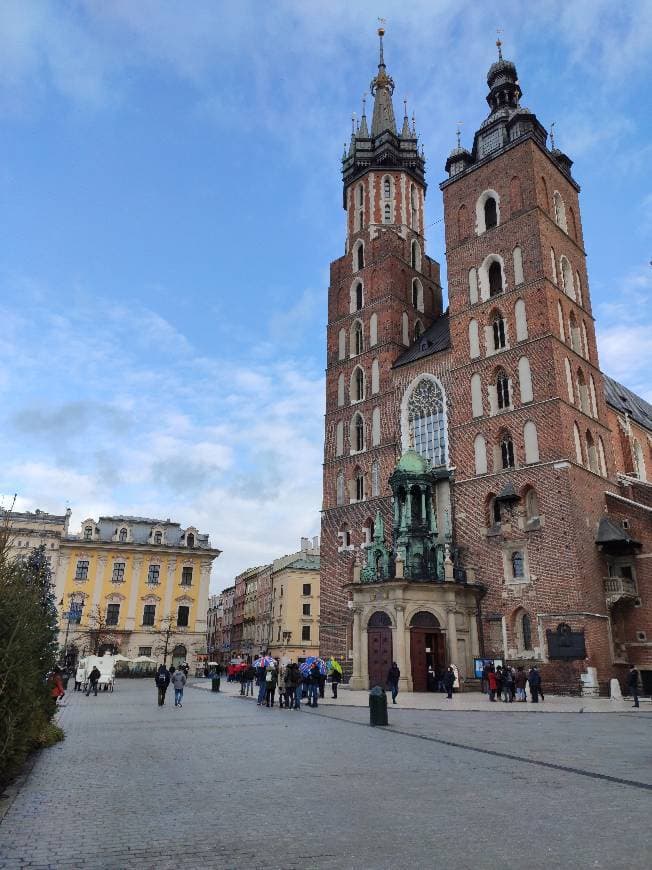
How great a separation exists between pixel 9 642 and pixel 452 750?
8128mm

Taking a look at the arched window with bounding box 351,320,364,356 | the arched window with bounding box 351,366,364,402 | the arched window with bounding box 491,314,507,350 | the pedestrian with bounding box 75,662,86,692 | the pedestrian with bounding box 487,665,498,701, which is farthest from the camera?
the arched window with bounding box 351,320,364,356

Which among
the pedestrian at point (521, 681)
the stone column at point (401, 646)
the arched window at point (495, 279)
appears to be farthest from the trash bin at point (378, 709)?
the arched window at point (495, 279)

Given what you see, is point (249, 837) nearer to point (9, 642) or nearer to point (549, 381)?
point (9, 642)

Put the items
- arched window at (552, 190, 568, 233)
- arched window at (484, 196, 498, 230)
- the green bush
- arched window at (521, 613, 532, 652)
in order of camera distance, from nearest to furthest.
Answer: the green bush
arched window at (521, 613, 532, 652)
arched window at (552, 190, 568, 233)
arched window at (484, 196, 498, 230)

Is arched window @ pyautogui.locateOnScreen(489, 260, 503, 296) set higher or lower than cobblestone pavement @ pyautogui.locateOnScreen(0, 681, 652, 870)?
higher

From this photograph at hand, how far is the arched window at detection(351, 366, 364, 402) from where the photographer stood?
44.8 metres

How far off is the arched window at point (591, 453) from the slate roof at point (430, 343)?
9806mm

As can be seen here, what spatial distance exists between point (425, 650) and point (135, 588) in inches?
1411

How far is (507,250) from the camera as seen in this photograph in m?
38.5

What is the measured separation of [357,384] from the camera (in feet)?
149

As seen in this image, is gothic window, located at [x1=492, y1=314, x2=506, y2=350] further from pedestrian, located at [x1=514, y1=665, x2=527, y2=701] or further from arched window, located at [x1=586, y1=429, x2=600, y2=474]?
pedestrian, located at [x1=514, y1=665, x2=527, y2=701]

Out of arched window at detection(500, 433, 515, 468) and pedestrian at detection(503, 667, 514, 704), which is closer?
pedestrian at detection(503, 667, 514, 704)

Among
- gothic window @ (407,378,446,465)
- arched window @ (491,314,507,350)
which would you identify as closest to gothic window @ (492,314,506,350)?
arched window @ (491,314,507,350)

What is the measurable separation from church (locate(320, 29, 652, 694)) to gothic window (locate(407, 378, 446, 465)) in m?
0.12
